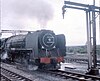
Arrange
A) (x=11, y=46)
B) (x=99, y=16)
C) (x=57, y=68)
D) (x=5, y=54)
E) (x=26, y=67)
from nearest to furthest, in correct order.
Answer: (x=99, y=16), (x=57, y=68), (x=26, y=67), (x=11, y=46), (x=5, y=54)

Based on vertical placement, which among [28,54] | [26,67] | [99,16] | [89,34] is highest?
[99,16]

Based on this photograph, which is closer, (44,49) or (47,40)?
(44,49)

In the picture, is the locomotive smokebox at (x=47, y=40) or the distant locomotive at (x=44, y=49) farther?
the locomotive smokebox at (x=47, y=40)

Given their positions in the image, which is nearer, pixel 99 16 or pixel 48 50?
pixel 99 16

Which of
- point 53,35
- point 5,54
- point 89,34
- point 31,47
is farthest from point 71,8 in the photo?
point 5,54

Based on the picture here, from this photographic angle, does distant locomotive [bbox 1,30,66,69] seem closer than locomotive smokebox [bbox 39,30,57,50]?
Yes

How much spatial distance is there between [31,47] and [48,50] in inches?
49.2

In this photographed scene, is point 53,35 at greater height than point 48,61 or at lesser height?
greater

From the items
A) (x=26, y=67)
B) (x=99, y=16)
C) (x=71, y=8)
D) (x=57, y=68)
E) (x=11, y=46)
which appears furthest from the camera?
(x=11, y=46)

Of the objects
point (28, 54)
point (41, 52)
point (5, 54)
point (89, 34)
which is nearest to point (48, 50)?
point (41, 52)

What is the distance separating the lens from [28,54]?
631 inches

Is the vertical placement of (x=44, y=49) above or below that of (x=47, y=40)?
below

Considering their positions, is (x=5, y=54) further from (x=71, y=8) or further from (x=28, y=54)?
(x=71, y=8)

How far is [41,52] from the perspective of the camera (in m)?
15.1
